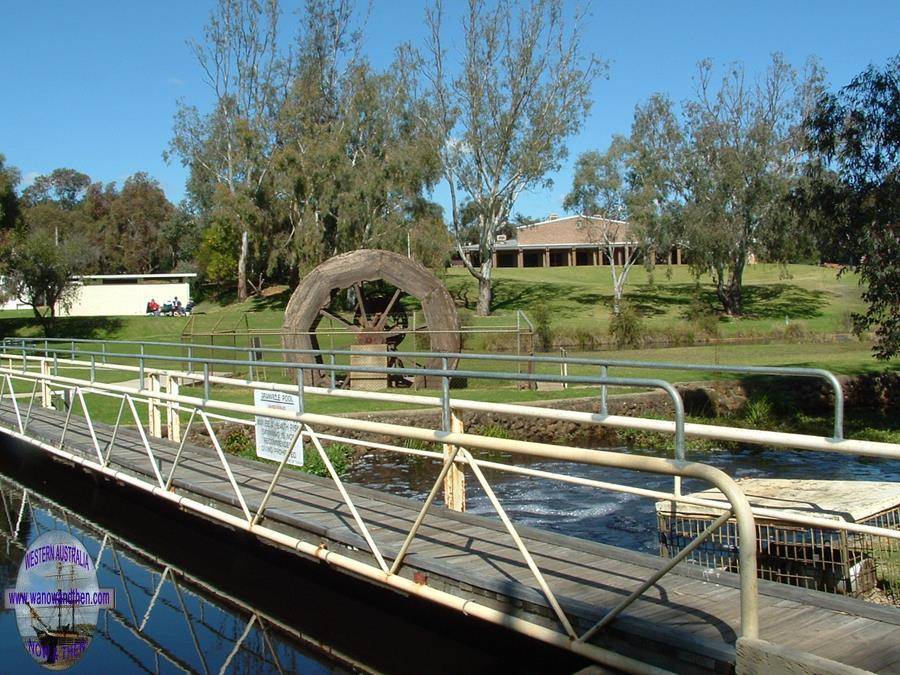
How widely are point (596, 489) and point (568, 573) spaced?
8.21 meters

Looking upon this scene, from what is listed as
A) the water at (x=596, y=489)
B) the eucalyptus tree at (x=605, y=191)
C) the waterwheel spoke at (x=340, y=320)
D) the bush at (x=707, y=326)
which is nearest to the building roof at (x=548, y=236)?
the eucalyptus tree at (x=605, y=191)

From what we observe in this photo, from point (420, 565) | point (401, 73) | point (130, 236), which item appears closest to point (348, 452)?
point (420, 565)

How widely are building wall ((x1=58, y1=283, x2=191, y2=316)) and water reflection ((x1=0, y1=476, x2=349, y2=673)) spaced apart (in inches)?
1779

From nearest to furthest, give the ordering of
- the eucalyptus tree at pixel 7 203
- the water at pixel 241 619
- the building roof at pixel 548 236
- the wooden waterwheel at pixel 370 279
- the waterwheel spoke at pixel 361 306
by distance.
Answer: the water at pixel 241 619
the wooden waterwheel at pixel 370 279
the waterwheel spoke at pixel 361 306
the eucalyptus tree at pixel 7 203
the building roof at pixel 548 236

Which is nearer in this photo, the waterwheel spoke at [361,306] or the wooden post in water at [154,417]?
the wooden post in water at [154,417]

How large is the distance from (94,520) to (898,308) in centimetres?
1406

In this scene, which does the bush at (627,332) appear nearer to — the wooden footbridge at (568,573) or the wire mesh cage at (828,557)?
the wooden footbridge at (568,573)

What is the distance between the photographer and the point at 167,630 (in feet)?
26.3

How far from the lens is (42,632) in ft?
26.6

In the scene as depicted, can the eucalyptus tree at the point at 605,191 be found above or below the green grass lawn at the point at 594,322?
above

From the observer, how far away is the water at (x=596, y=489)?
Answer: 456 inches

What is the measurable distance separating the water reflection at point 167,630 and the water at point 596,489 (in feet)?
14.2

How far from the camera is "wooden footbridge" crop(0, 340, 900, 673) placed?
168 inches

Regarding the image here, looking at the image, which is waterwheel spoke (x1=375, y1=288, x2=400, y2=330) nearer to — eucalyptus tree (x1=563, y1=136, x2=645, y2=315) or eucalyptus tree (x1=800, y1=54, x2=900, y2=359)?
eucalyptus tree (x1=800, y1=54, x2=900, y2=359)
